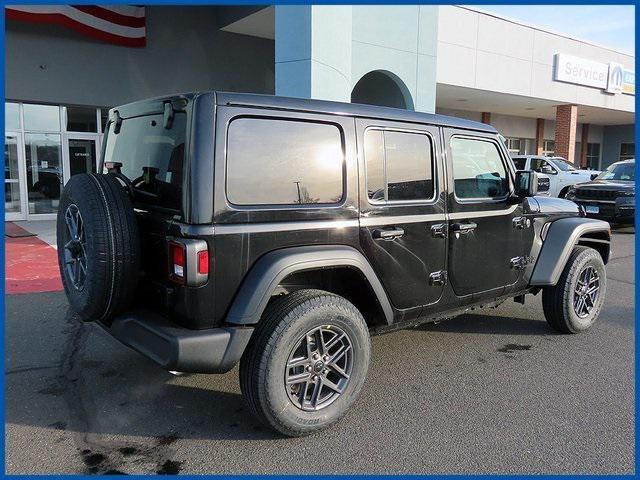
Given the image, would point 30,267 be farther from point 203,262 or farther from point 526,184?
point 526,184

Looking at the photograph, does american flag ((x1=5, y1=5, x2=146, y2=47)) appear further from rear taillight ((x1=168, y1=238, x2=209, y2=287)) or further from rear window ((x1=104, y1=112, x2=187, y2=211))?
rear taillight ((x1=168, y1=238, x2=209, y2=287))

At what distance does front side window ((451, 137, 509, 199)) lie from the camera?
4.02 m

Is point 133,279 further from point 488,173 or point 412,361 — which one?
point 488,173

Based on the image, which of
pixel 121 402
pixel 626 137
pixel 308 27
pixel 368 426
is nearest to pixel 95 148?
pixel 308 27

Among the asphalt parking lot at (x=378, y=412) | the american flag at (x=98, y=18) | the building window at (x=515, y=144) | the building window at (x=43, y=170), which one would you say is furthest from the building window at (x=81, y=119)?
the building window at (x=515, y=144)

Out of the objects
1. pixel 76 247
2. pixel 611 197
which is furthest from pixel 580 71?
pixel 76 247

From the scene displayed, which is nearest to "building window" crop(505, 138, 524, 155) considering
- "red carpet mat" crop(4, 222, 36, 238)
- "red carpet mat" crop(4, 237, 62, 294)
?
"red carpet mat" crop(4, 222, 36, 238)

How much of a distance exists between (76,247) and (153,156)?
0.74 m

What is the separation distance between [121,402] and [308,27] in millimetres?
8432

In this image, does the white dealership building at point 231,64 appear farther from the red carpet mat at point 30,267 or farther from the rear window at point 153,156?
the rear window at point 153,156

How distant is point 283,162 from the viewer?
3.11m

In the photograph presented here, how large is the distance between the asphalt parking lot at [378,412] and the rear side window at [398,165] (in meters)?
1.42

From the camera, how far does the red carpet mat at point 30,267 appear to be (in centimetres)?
671

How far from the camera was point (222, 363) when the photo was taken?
113 inches
